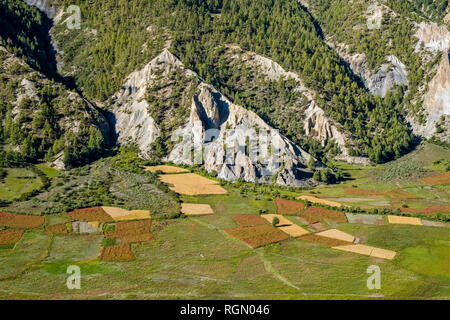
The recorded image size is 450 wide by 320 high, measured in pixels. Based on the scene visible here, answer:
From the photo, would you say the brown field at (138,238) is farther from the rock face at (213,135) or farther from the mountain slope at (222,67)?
the mountain slope at (222,67)

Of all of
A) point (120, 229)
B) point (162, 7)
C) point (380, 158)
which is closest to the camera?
point (120, 229)

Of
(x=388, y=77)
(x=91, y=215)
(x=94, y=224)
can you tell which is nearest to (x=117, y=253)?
(x=94, y=224)

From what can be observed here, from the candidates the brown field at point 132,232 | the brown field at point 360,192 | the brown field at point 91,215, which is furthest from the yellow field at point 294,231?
the brown field at point 91,215

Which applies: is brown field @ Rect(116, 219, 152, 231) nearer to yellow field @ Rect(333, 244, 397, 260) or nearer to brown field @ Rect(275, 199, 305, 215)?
brown field @ Rect(275, 199, 305, 215)

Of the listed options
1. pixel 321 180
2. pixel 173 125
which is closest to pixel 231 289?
pixel 321 180
